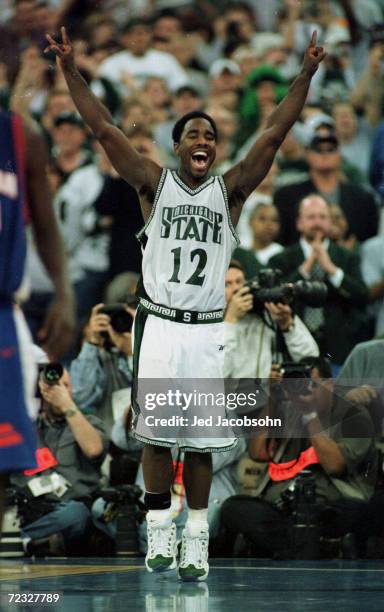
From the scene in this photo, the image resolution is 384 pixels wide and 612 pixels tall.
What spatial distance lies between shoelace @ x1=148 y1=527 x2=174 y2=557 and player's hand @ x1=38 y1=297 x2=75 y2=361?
7.40 feet

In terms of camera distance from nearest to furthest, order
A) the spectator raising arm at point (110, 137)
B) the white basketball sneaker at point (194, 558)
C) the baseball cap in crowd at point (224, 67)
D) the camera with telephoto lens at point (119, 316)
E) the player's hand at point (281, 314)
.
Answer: the white basketball sneaker at point (194, 558) < the spectator raising arm at point (110, 137) < the player's hand at point (281, 314) < the camera with telephoto lens at point (119, 316) < the baseball cap in crowd at point (224, 67)

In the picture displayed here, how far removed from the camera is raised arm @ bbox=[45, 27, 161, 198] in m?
5.93

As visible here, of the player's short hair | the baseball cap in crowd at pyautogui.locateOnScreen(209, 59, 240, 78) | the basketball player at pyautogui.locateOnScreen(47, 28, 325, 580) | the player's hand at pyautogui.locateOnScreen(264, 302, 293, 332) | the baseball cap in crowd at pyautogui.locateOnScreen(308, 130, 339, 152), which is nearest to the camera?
the basketball player at pyautogui.locateOnScreen(47, 28, 325, 580)

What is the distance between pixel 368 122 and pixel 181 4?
3.23 metres

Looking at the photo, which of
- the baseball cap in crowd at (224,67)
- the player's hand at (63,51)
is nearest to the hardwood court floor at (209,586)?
the player's hand at (63,51)

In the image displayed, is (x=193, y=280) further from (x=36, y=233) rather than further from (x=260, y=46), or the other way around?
(x=260, y=46)

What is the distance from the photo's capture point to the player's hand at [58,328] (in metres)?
3.61

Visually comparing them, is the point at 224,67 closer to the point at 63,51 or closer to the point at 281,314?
the point at 281,314

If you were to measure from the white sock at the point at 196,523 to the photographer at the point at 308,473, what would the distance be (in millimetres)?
1146

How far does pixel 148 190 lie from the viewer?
236 inches

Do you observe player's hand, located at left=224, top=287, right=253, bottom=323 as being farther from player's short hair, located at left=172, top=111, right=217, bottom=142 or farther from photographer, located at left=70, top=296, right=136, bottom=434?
player's short hair, located at left=172, top=111, right=217, bottom=142

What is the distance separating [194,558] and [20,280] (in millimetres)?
2404

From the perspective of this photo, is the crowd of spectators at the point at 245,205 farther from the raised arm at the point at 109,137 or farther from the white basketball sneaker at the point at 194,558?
the raised arm at the point at 109,137

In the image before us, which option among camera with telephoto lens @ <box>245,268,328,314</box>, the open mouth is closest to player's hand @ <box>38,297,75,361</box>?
the open mouth
